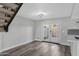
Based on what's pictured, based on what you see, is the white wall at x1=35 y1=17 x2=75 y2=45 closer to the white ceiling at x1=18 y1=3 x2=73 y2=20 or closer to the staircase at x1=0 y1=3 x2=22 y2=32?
the white ceiling at x1=18 y1=3 x2=73 y2=20

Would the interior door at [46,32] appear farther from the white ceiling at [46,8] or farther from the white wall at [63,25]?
the white ceiling at [46,8]

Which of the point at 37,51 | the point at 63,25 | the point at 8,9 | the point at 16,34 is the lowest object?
the point at 37,51

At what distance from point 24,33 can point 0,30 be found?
2.93 metres

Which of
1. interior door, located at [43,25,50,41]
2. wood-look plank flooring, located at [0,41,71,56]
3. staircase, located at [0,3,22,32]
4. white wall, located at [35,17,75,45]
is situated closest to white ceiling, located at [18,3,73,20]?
staircase, located at [0,3,22,32]

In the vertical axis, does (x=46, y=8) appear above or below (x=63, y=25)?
above

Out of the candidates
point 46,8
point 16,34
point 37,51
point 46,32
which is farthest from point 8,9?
point 46,32

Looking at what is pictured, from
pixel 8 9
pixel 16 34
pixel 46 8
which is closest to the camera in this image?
pixel 8 9

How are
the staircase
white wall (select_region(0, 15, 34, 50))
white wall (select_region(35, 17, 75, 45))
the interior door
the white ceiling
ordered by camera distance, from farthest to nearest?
the interior door < white wall (select_region(35, 17, 75, 45)) < white wall (select_region(0, 15, 34, 50)) < the white ceiling < the staircase

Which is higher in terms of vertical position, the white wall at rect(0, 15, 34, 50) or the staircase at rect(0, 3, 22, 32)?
the staircase at rect(0, 3, 22, 32)

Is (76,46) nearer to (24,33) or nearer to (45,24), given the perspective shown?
(24,33)

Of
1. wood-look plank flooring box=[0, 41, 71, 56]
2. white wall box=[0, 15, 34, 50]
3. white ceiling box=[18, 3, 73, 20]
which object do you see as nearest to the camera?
white ceiling box=[18, 3, 73, 20]

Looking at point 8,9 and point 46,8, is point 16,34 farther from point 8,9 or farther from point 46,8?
point 46,8

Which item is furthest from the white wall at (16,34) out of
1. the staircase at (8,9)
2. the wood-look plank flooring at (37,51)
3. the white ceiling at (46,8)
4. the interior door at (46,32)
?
the interior door at (46,32)

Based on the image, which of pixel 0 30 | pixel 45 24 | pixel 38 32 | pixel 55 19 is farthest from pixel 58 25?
pixel 0 30
